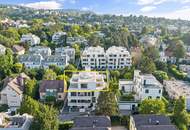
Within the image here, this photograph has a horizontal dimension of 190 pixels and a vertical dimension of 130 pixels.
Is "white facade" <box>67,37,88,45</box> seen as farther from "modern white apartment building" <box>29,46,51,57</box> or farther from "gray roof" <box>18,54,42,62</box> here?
"gray roof" <box>18,54,42,62</box>

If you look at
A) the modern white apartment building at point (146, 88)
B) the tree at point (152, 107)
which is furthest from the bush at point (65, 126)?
the modern white apartment building at point (146, 88)

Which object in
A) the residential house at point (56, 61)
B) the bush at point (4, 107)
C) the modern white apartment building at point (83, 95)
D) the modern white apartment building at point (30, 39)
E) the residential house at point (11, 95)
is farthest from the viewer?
the modern white apartment building at point (30, 39)

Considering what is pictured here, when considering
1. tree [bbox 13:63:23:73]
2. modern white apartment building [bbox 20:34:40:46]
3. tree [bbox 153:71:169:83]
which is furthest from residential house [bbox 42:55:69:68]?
tree [bbox 153:71:169:83]

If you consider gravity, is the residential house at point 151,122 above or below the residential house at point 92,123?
above

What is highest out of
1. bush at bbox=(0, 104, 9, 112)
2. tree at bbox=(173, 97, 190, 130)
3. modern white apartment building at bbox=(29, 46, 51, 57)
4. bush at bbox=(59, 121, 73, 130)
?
modern white apartment building at bbox=(29, 46, 51, 57)

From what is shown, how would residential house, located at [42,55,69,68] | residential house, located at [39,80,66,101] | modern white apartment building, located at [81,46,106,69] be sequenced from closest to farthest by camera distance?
residential house, located at [39,80,66,101], residential house, located at [42,55,69,68], modern white apartment building, located at [81,46,106,69]

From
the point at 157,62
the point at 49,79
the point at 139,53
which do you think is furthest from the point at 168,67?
the point at 49,79

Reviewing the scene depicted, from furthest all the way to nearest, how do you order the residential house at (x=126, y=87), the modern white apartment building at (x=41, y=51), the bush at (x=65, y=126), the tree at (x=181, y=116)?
the modern white apartment building at (x=41, y=51) → the residential house at (x=126, y=87) → the bush at (x=65, y=126) → the tree at (x=181, y=116)

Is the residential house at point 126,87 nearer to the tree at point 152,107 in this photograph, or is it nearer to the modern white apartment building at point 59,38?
the tree at point 152,107

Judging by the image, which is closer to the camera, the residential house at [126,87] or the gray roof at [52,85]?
the gray roof at [52,85]
